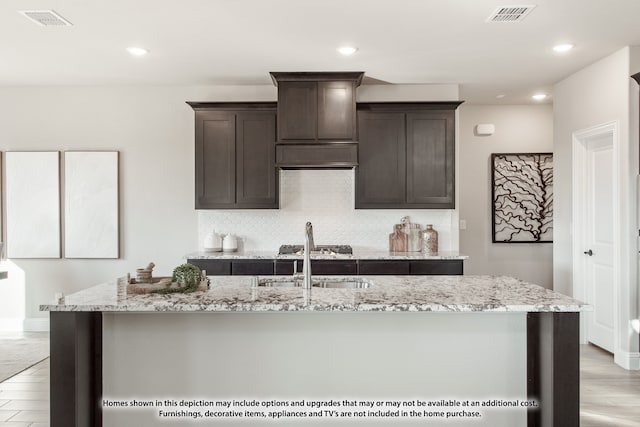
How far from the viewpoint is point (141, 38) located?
156 inches

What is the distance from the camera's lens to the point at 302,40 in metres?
4.02

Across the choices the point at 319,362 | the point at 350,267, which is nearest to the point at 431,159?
the point at 350,267

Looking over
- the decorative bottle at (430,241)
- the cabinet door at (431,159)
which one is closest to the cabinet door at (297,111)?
the cabinet door at (431,159)

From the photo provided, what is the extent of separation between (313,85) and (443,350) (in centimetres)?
314

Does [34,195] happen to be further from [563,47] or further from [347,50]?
[563,47]

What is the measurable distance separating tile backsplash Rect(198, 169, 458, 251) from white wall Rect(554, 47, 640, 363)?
1.27 m

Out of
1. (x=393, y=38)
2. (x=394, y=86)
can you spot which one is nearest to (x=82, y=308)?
(x=393, y=38)

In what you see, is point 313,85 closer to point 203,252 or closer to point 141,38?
point 141,38

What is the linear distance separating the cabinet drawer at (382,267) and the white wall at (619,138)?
1825 millimetres

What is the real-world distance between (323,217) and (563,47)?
2.74m

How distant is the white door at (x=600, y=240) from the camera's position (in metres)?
4.54

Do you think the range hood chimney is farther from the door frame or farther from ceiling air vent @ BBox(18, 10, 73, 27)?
the door frame

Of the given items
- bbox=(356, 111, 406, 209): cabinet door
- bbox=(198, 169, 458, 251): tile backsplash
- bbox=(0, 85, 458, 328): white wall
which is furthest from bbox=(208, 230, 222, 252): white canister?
bbox=(356, 111, 406, 209): cabinet door

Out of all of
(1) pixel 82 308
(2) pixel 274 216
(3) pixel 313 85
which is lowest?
(1) pixel 82 308
